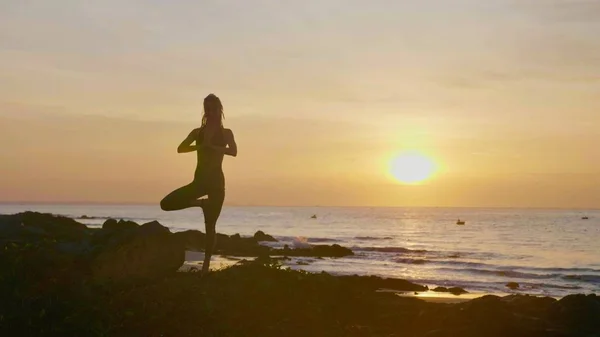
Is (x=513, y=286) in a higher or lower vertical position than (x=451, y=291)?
higher

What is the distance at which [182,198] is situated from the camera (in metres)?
10.3

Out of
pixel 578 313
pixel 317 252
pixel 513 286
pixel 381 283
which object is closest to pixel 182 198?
pixel 578 313

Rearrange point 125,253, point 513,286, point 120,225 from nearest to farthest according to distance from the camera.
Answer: point 125,253, point 120,225, point 513,286

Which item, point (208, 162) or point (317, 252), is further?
point (317, 252)

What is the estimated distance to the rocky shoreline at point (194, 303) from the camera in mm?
8375

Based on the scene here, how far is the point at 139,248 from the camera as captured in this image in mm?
11492

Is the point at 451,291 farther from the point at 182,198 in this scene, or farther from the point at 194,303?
the point at 194,303

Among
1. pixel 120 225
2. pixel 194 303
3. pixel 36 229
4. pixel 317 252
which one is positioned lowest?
pixel 317 252

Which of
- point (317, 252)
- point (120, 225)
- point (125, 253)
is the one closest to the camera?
point (125, 253)

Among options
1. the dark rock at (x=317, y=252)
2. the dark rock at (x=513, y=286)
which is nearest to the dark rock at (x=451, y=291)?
the dark rock at (x=513, y=286)

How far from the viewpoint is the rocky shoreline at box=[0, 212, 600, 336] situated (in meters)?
8.38

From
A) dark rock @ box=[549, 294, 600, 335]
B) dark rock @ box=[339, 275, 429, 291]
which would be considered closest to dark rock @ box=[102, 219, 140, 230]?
dark rock @ box=[549, 294, 600, 335]

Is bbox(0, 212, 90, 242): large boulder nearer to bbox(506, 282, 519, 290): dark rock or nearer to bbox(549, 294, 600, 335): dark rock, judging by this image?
bbox(549, 294, 600, 335): dark rock

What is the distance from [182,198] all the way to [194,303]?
1831mm
